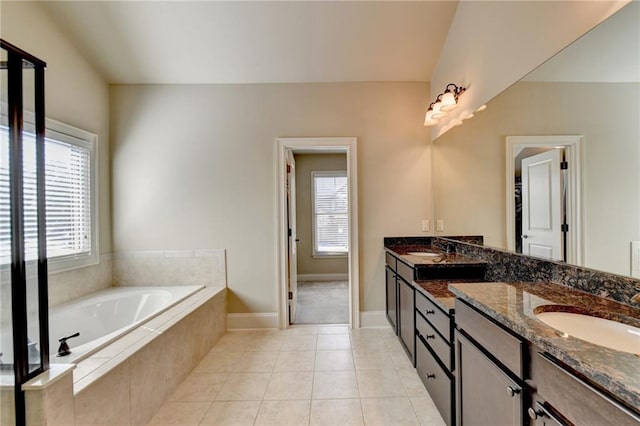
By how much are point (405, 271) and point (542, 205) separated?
1045mm

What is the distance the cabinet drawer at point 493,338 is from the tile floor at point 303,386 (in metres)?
0.82

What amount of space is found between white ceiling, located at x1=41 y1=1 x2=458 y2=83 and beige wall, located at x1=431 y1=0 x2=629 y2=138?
22cm

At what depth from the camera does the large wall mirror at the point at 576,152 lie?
1074 mm

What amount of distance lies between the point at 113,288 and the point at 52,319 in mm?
753

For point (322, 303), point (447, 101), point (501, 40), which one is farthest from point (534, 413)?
point (322, 303)

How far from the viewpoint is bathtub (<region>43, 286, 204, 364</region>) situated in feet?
7.23

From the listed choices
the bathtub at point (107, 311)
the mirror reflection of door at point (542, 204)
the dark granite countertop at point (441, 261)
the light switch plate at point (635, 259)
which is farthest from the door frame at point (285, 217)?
the light switch plate at point (635, 259)

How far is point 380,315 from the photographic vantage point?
3035 millimetres

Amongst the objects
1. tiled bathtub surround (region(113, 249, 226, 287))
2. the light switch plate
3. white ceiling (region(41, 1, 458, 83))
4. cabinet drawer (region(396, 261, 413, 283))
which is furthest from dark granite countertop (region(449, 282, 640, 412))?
tiled bathtub surround (region(113, 249, 226, 287))

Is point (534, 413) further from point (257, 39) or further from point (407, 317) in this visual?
point (257, 39)

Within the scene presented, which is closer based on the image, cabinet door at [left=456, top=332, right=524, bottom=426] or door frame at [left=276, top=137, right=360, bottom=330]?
cabinet door at [left=456, top=332, right=524, bottom=426]

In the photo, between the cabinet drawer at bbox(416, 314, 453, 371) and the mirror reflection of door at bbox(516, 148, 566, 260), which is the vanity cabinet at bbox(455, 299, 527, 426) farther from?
the mirror reflection of door at bbox(516, 148, 566, 260)

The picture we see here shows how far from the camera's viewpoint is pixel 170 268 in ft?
9.86

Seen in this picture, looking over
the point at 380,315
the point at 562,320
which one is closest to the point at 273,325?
the point at 380,315
